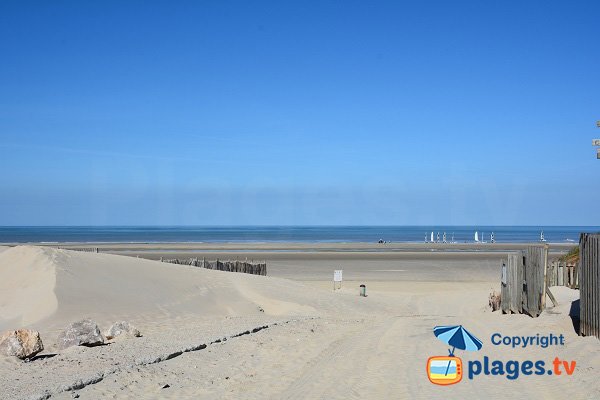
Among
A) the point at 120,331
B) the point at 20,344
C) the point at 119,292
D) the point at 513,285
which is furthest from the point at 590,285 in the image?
the point at 119,292

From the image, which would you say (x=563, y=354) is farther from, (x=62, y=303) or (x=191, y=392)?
(x=62, y=303)

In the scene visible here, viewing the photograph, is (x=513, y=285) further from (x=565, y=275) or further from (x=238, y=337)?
(x=238, y=337)

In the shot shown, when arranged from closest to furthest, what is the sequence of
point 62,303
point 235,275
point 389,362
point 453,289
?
1. point 389,362
2. point 62,303
3. point 235,275
4. point 453,289

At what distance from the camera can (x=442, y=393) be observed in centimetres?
792

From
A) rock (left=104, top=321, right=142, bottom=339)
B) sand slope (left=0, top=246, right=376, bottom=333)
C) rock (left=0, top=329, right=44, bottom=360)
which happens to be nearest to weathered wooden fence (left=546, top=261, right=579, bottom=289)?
sand slope (left=0, top=246, right=376, bottom=333)

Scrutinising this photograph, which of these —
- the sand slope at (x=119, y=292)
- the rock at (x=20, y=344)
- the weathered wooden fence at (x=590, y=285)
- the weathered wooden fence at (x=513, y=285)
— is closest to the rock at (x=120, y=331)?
the sand slope at (x=119, y=292)

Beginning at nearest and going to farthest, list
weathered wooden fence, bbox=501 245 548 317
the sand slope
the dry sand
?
the dry sand
weathered wooden fence, bbox=501 245 548 317
the sand slope

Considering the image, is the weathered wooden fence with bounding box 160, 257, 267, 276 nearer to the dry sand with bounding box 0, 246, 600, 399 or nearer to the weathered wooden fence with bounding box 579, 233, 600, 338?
the dry sand with bounding box 0, 246, 600, 399

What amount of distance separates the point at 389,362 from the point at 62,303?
995cm

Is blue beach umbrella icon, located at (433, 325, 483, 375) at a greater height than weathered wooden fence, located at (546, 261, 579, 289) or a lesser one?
lesser

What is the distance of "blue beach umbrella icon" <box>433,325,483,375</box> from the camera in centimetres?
1096

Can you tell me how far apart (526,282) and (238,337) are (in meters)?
7.31

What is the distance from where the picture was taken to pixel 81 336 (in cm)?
1223

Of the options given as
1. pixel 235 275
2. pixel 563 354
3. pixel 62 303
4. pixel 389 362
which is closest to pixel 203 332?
pixel 62 303
